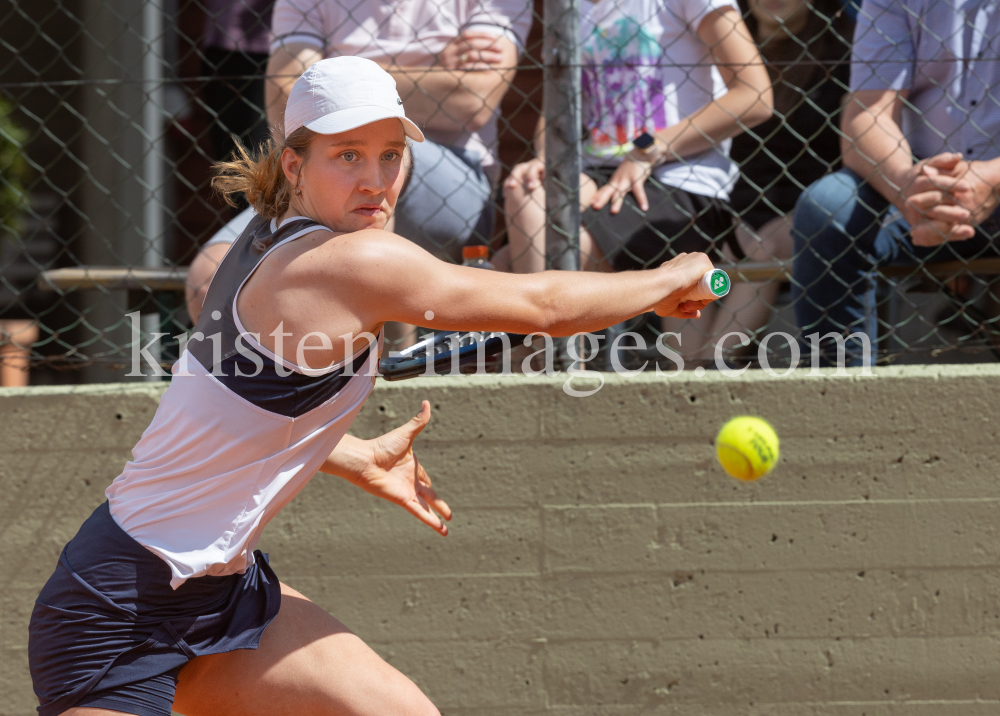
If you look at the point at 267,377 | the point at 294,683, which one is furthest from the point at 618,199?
the point at 294,683

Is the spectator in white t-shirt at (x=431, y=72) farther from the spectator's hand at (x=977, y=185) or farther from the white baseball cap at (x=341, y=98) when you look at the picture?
the spectator's hand at (x=977, y=185)

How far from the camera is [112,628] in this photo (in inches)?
76.2

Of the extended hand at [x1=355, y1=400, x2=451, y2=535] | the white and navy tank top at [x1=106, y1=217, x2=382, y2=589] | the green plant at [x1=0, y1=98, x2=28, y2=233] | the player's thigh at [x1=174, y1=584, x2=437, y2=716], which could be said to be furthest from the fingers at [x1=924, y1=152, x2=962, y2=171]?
the green plant at [x1=0, y1=98, x2=28, y2=233]

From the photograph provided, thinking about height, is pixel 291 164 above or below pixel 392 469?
above

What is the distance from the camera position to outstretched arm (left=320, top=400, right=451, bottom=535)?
7.73ft

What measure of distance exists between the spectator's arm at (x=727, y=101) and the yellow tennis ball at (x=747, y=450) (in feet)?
3.30

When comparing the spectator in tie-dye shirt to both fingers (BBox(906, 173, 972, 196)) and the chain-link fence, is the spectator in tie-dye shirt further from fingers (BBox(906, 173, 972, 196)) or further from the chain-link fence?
fingers (BBox(906, 173, 972, 196))

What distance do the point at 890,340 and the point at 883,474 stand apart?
20.3 inches

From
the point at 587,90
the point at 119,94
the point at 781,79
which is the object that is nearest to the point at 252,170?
the point at 587,90

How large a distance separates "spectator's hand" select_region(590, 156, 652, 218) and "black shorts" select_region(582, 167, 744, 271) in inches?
1.0

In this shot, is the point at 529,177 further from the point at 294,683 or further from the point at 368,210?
the point at 294,683

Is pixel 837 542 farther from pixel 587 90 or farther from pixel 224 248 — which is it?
pixel 224 248

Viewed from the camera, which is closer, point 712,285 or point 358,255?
point 358,255

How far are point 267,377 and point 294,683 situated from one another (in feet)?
2.29
